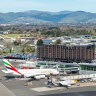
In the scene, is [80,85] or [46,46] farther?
[46,46]

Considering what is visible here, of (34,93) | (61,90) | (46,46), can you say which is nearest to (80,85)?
(61,90)

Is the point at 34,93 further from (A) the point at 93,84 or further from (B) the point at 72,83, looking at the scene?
(A) the point at 93,84

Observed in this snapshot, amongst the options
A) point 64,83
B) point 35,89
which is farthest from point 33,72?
point 35,89

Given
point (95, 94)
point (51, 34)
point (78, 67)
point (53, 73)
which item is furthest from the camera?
point (51, 34)

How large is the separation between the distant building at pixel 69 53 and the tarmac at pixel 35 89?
65.0 ft

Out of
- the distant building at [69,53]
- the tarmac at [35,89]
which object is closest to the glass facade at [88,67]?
the tarmac at [35,89]

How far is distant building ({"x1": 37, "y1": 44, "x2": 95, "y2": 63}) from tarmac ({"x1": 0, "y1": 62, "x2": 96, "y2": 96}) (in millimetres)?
19802

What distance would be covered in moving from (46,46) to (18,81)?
23.1 m

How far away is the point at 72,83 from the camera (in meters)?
42.5

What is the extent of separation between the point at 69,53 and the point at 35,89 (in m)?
26.0

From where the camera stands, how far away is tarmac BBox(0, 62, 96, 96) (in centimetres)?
3719

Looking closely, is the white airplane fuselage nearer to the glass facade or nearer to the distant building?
the glass facade

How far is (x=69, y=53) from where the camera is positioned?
64750mm

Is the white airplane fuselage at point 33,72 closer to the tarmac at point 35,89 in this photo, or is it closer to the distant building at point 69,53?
the tarmac at point 35,89
